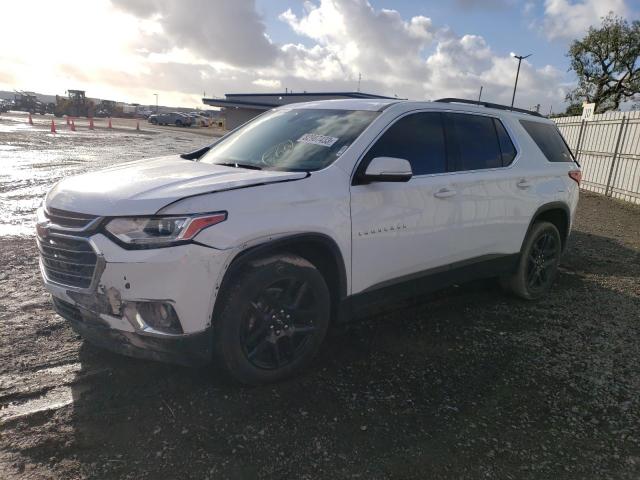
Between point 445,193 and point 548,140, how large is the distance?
2.11 m

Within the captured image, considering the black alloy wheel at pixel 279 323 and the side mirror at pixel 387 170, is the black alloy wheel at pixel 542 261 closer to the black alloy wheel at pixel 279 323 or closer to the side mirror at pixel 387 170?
the side mirror at pixel 387 170

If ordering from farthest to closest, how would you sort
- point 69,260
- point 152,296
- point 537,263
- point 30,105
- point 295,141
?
point 30,105 → point 537,263 → point 295,141 → point 69,260 → point 152,296

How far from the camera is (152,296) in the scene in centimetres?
265

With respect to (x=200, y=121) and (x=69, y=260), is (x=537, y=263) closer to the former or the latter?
(x=69, y=260)

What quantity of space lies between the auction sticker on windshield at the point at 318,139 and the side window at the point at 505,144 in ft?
6.35

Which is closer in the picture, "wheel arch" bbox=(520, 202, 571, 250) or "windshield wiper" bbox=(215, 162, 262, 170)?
"windshield wiper" bbox=(215, 162, 262, 170)

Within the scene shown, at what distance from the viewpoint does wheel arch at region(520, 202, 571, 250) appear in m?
5.05

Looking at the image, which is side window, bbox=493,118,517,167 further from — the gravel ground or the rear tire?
the gravel ground

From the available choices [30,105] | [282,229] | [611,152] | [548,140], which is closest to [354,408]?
[282,229]

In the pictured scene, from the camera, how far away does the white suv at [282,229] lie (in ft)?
8.86

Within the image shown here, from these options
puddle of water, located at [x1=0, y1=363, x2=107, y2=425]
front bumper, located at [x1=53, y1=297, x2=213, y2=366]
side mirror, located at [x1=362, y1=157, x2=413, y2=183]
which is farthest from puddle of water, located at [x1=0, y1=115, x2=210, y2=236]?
side mirror, located at [x1=362, y1=157, x2=413, y2=183]

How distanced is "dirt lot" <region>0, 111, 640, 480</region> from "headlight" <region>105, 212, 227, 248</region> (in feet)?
→ 3.40

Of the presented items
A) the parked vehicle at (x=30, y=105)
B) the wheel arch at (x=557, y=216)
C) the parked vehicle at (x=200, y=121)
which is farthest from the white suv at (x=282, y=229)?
the parked vehicle at (x=30, y=105)

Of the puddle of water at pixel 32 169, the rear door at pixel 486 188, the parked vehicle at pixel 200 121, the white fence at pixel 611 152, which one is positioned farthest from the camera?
the parked vehicle at pixel 200 121
